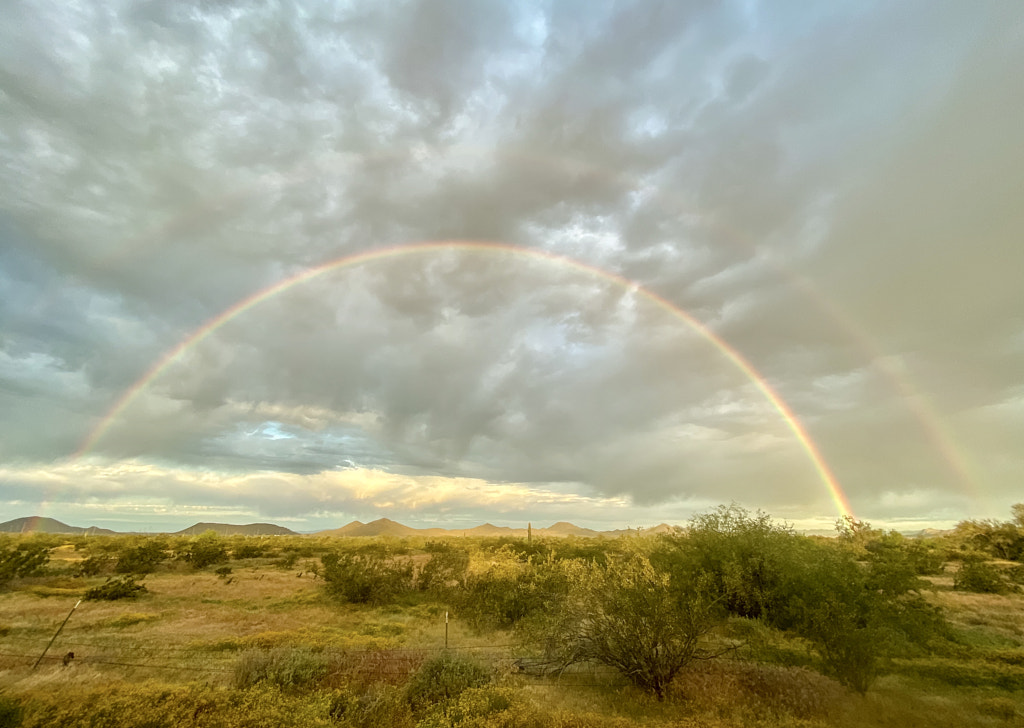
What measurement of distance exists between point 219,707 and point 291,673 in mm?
2377

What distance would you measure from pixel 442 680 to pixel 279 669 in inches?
179

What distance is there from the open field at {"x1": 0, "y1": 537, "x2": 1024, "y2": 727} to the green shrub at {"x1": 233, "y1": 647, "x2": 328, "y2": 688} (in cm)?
5

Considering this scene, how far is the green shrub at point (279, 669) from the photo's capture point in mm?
13205

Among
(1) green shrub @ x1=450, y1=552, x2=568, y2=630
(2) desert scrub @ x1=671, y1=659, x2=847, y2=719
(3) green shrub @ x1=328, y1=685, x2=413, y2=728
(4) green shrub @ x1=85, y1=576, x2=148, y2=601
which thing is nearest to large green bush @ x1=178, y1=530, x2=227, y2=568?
(4) green shrub @ x1=85, y1=576, x2=148, y2=601

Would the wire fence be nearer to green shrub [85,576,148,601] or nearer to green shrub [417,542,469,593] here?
green shrub [85,576,148,601]

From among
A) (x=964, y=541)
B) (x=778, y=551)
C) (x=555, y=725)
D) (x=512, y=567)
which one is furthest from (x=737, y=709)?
(x=964, y=541)

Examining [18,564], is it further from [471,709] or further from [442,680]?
[471,709]

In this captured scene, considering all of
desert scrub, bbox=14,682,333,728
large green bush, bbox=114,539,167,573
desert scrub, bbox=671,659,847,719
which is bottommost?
desert scrub, bbox=671,659,847,719

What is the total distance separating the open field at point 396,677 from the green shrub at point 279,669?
47mm

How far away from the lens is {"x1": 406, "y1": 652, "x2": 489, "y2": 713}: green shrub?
1288 centimetres

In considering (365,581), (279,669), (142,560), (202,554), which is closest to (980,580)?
(365,581)

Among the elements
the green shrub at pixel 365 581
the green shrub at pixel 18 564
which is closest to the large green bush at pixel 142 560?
the green shrub at pixel 18 564

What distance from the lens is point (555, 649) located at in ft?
52.5

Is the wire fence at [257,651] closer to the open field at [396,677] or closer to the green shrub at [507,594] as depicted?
the open field at [396,677]
